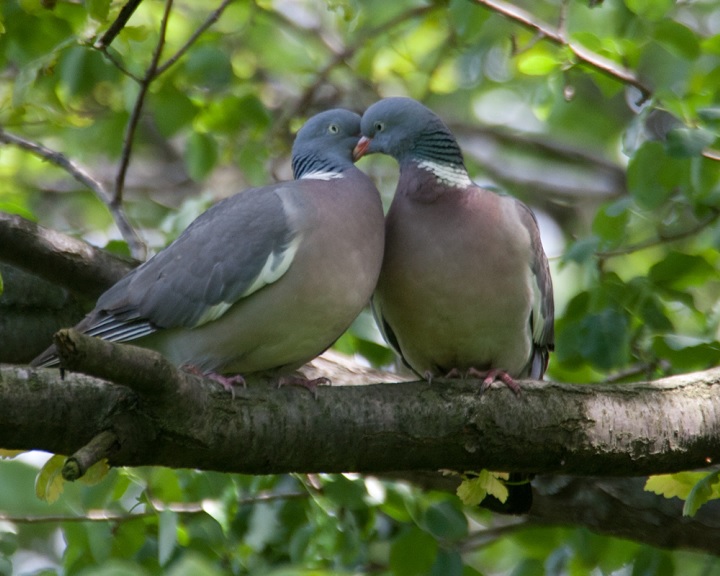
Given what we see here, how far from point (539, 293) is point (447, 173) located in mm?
515

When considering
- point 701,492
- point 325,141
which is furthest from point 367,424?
point 325,141

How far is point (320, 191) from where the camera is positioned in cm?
332

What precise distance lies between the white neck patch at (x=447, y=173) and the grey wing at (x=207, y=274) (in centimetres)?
57

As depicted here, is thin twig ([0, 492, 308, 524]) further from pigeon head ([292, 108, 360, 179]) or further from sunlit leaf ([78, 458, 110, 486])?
pigeon head ([292, 108, 360, 179])

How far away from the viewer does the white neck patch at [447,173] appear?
11.5ft

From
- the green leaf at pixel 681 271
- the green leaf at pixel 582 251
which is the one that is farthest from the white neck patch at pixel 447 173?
the green leaf at pixel 681 271

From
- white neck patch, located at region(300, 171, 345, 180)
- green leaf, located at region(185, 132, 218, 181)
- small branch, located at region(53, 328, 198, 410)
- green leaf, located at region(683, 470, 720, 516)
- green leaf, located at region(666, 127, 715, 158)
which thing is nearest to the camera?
small branch, located at region(53, 328, 198, 410)

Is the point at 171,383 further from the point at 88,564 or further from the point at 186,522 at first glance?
the point at 186,522

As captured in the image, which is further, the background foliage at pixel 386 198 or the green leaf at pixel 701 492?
the background foliage at pixel 386 198

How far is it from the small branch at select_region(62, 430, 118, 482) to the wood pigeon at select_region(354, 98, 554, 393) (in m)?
1.18

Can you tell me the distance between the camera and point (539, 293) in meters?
3.47

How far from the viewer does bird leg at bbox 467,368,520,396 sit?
297 cm

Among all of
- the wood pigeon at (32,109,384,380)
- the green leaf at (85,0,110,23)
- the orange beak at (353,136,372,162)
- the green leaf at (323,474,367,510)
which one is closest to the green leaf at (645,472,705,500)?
the green leaf at (323,474,367,510)

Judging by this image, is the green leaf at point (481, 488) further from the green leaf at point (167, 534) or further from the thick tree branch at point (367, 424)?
the green leaf at point (167, 534)
